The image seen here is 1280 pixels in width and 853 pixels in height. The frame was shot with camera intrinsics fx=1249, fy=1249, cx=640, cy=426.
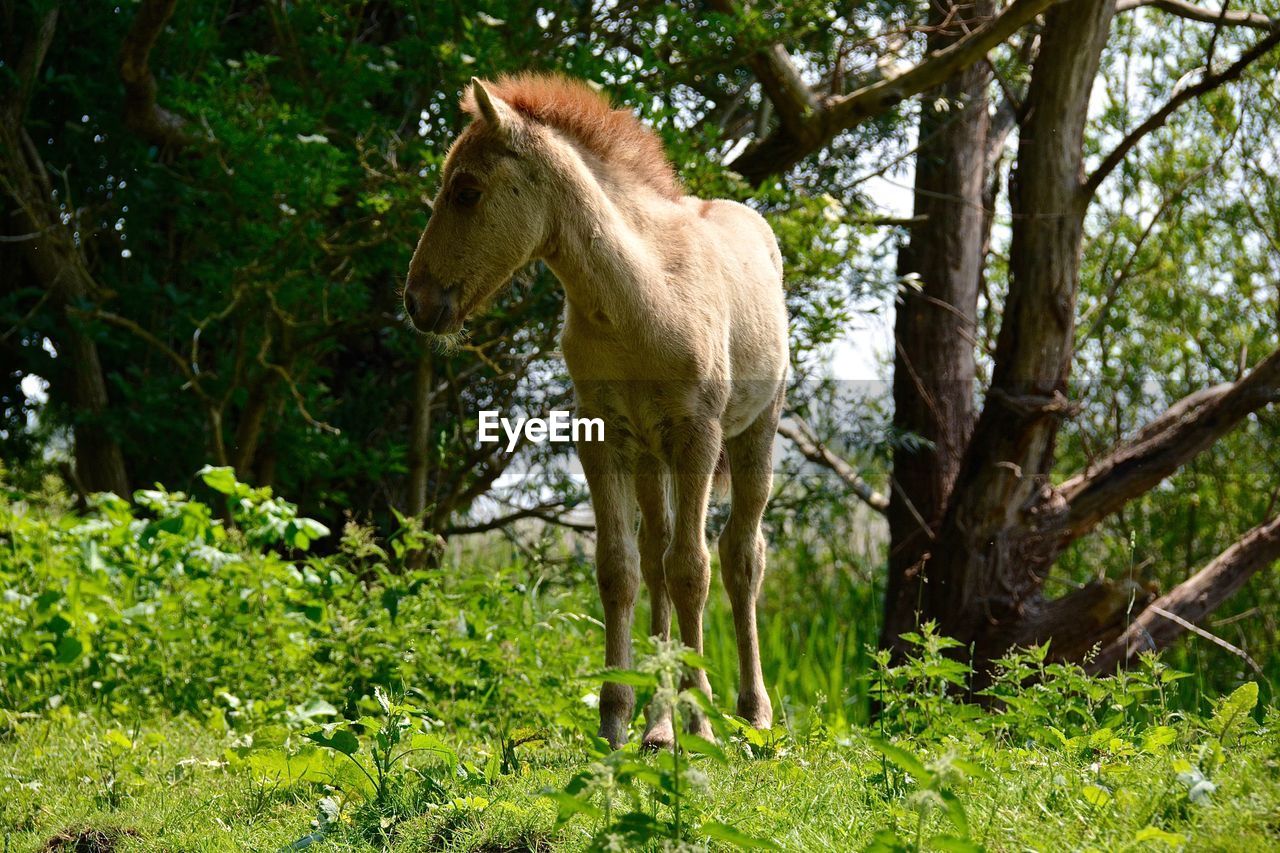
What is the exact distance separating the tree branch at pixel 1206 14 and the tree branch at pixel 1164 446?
2.24 m

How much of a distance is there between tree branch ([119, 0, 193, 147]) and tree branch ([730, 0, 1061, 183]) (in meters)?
3.59

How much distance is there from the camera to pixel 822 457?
9.48m

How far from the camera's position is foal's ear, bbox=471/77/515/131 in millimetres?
4160

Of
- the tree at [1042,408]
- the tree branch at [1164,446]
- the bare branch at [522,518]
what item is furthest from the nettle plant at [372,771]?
the tree branch at [1164,446]

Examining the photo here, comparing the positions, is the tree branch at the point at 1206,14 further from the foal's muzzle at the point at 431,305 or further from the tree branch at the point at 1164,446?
the foal's muzzle at the point at 431,305

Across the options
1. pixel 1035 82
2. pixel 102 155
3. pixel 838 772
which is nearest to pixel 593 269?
pixel 838 772

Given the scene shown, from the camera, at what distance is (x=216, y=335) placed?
8930 mm

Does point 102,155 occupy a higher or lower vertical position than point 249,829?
higher

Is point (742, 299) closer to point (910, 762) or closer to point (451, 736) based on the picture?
point (451, 736)

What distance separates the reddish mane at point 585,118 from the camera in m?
4.54

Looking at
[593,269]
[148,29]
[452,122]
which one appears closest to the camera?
[593,269]

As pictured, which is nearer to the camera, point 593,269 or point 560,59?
point 593,269

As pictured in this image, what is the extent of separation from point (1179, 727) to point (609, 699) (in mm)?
1919

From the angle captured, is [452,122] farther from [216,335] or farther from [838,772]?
[838,772]
